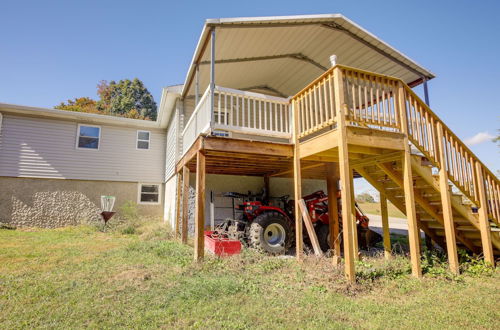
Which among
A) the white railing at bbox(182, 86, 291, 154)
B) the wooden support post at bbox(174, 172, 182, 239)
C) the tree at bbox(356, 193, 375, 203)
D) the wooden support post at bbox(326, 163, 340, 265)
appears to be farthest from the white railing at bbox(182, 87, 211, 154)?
the tree at bbox(356, 193, 375, 203)

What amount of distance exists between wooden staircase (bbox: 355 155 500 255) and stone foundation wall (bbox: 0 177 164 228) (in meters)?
9.23

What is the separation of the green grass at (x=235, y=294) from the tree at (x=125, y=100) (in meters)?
23.3

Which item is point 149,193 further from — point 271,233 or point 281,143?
point 281,143

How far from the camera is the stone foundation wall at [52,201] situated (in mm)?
9492

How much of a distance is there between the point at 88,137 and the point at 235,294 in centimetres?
1014

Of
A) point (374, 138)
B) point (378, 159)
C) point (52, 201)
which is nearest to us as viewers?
point (374, 138)

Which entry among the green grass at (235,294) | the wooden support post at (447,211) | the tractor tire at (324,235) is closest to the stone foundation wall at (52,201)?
the green grass at (235,294)

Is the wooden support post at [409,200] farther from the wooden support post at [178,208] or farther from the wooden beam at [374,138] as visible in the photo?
the wooden support post at [178,208]

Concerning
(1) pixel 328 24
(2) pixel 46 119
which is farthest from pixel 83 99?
(1) pixel 328 24

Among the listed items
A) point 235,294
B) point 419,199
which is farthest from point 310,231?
point 419,199

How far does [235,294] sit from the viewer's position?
10.6ft

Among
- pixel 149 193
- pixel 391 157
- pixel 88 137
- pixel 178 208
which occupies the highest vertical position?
pixel 88 137

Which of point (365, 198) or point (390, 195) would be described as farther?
point (365, 198)

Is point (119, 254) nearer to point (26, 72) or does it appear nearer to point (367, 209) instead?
point (26, 72)
